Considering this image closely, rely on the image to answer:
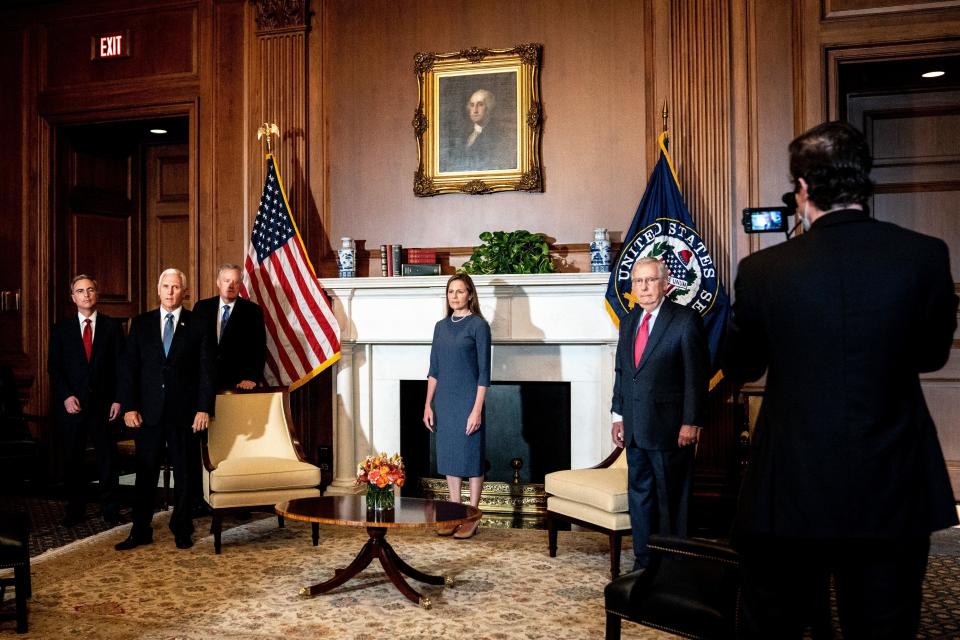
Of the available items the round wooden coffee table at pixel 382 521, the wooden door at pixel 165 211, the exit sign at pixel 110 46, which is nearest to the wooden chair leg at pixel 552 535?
the round wooden coffee table at pixel 382 521

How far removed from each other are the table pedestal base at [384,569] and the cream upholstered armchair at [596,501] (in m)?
0.84

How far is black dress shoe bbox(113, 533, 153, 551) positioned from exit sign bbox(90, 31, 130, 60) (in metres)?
4.03

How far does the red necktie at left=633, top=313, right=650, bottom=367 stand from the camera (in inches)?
163

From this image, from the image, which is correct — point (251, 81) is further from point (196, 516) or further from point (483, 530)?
point (483, 530)

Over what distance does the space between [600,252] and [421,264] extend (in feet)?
4.10

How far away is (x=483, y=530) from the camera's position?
17.4ft

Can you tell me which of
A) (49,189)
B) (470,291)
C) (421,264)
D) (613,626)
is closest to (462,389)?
(470,291)

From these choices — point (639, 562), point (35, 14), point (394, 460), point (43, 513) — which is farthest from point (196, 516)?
point (35, 14)

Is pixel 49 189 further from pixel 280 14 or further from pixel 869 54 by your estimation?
pixel 869 54

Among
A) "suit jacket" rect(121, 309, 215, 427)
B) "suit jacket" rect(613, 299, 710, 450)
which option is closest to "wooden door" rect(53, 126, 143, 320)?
"suit jacket" rect(121, 309, 215, 427)

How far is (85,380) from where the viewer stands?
5.63m

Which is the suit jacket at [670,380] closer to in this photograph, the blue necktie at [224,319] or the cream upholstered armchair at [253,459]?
the cream upholstered armchair at [253,459]

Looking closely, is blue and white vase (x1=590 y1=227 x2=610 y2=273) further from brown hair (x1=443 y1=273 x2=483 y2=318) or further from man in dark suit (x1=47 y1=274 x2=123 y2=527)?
man in dark suit (x1=47 y1=274 x2=123 y2=527)

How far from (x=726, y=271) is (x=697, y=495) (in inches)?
58.0
